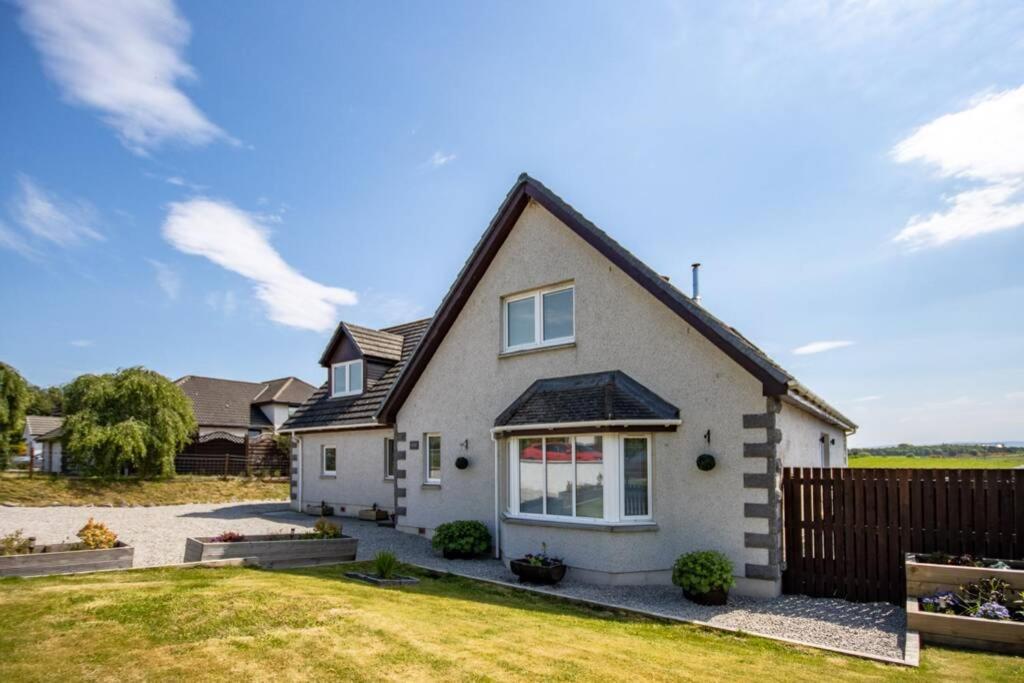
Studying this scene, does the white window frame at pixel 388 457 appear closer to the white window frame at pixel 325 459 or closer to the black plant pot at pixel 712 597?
the white window frame at pixel 325 459

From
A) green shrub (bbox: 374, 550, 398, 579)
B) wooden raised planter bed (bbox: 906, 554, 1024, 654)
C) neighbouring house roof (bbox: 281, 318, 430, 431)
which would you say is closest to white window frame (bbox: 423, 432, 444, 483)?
neighbouring house roof (bbox: 281, 318, 430, 431)

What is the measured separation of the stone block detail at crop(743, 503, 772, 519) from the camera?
10.3 meters

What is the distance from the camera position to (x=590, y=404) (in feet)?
38.2

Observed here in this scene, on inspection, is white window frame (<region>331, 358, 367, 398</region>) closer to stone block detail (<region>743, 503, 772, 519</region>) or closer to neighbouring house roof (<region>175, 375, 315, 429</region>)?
stone block detail (<region>743, 503, 772, 519</region>)

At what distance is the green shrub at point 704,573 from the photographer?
32.1 ft

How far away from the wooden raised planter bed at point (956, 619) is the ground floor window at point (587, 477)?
4272 millimetres

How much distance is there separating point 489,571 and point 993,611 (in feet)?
27.1

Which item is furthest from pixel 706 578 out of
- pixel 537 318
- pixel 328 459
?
pixel 328 459

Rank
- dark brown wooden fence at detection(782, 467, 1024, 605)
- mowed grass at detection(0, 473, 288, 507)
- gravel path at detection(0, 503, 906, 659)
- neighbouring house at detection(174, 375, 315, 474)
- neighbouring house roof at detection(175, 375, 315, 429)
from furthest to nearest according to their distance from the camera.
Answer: neighbouring house roof at detection(175, 375, 315, 429), neighbouring house at detection(174, 375, 315, 474), mowed grass at detection(0, 473, 288, 507), dark brown wooden fence at detection(782, 467, 1024, 605), gravel path at detection(0, 503, 906, 659)

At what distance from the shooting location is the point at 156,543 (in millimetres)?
14711

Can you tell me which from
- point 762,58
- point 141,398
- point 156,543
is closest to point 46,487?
point 141,398

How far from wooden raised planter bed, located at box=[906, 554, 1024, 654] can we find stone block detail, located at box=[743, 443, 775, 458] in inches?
94.8

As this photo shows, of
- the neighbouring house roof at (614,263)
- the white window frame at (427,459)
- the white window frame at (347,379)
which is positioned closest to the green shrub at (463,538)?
the white window frame at (427,459)

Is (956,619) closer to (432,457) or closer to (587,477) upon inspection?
(587,477)
